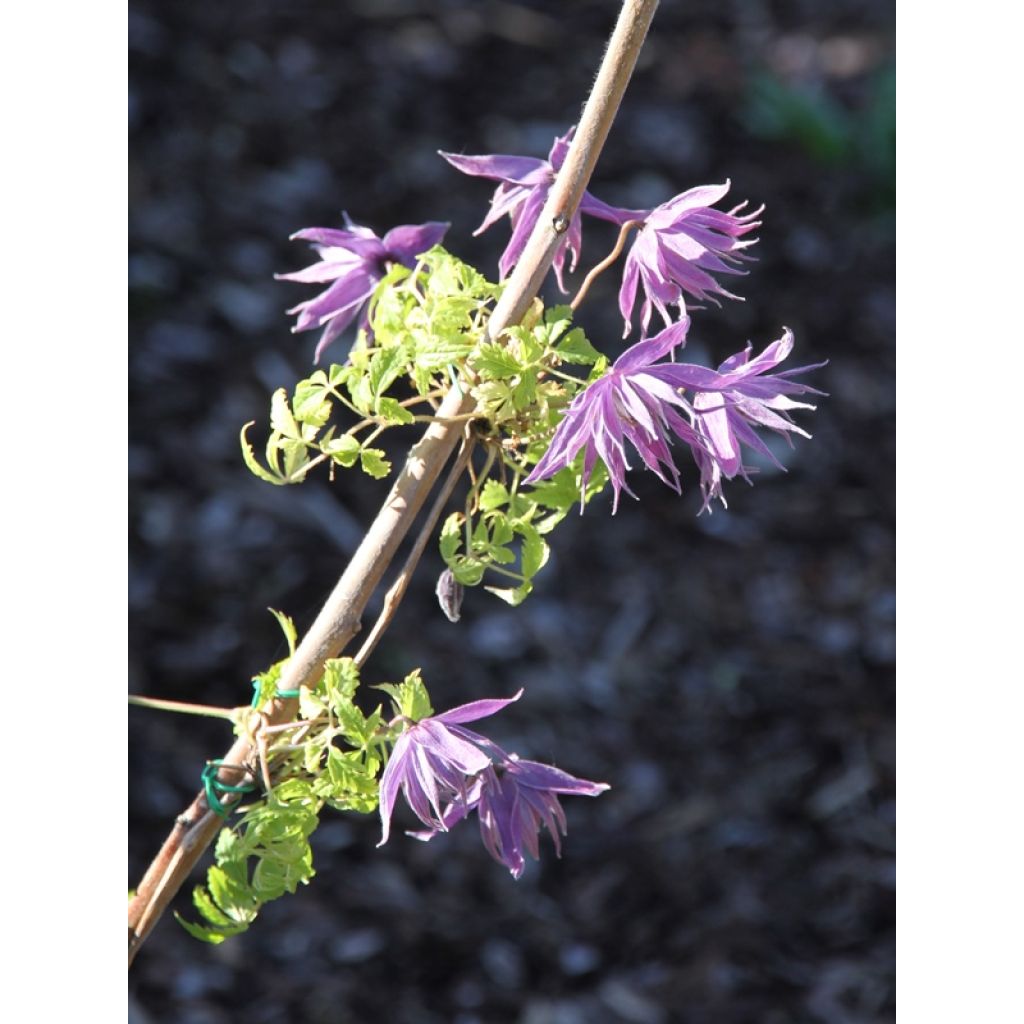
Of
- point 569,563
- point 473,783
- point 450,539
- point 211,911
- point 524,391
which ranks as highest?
point 524,391

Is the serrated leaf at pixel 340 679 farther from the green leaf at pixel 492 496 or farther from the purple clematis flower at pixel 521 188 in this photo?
the purple clematis flower at pixel 521 188

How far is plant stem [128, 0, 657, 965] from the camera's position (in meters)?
0.65

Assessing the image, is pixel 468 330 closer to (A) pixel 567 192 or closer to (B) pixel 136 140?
(A) pixel 567 192

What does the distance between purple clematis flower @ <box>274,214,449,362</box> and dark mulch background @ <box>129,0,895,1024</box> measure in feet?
4.93

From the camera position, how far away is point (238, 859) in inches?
29.5

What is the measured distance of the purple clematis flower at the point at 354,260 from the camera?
0.84m

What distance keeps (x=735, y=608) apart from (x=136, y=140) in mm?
1644

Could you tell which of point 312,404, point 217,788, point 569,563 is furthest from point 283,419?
point 569,563

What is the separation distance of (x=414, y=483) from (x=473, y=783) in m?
0.18

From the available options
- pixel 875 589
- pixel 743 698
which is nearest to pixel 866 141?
pixel 875 589

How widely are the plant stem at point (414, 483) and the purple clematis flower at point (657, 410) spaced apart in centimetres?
7

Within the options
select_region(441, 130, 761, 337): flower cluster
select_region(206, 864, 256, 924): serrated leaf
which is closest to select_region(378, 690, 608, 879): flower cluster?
select_region(206, 864, 256, 924): serrated leaf

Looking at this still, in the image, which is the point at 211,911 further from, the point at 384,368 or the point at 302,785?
the point at 384,368

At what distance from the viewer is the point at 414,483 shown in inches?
28.0
